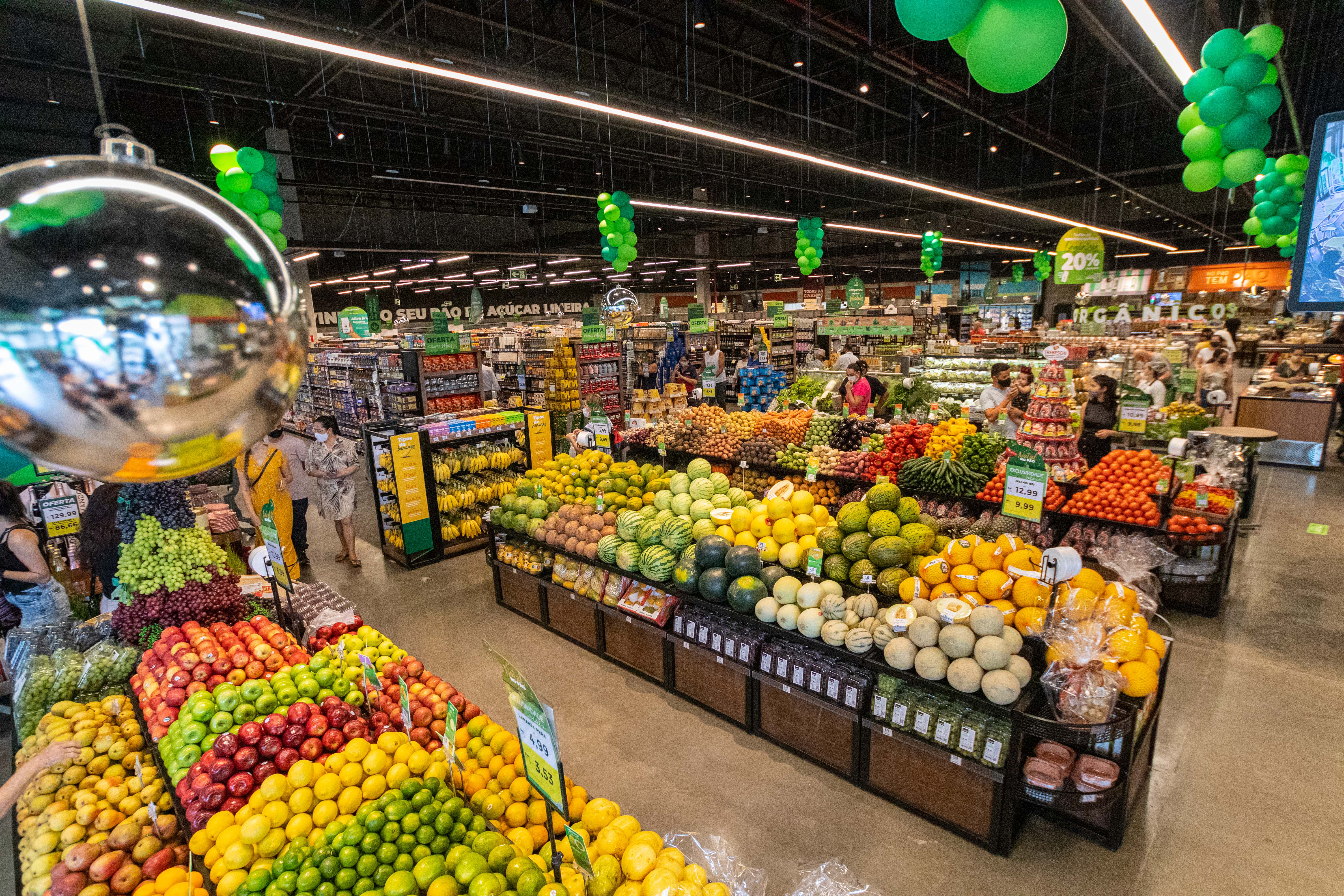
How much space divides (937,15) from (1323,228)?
6.63ft

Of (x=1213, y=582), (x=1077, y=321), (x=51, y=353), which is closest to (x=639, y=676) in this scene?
(x=51, y=353)

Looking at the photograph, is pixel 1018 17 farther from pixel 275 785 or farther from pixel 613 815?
pixel 275 785

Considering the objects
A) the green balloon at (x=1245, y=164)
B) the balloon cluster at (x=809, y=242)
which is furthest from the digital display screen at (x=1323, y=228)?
the balloon cluster at (x=809, y=242)

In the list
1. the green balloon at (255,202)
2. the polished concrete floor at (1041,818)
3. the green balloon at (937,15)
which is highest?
the green balloon at (255,202)

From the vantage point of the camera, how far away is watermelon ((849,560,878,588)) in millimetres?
3408

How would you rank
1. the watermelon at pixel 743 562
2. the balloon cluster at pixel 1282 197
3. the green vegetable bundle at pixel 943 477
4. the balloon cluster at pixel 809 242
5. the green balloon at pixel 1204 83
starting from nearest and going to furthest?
the watermelon at pixel 743 562, the green balloon at pixel 1204 83, the green vegetable bundle at pixel 943 477, the balloon cluster at pixel 1282 197, the balloon cluster at pixel 809 242

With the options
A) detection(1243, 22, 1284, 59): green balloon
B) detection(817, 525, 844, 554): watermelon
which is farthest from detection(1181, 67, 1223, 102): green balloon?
detection(817, 525, 844, 554): watermelon

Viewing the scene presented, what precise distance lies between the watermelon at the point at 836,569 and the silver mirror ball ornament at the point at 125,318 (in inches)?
126

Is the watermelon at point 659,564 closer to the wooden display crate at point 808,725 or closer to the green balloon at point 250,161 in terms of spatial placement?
the wooden display crate at point 808,725

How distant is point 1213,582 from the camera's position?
4.92 metres

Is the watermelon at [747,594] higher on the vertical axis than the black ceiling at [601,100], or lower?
lower

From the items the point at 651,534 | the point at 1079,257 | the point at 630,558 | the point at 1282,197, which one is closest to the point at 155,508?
the point at 630,558

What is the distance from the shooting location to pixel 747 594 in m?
3.52

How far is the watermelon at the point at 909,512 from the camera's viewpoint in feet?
12.1
